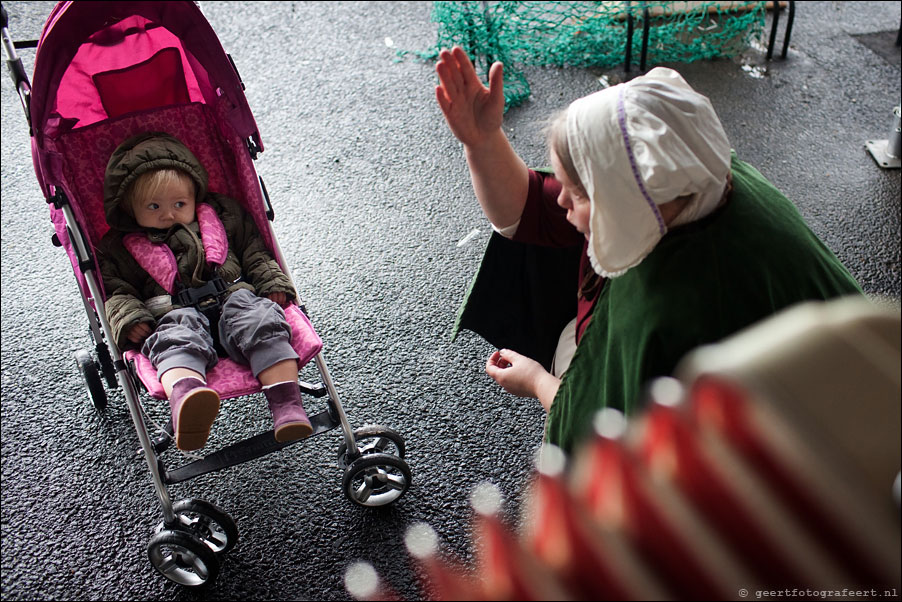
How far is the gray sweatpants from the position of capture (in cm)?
189

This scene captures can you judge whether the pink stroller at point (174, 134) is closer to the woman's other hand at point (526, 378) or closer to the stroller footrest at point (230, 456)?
the stroller footrest at point (230, 456)

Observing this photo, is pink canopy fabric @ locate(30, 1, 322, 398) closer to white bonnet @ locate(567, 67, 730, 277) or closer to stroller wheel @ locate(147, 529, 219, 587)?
stroller wheel @ locate(147, 529, 219, 587)

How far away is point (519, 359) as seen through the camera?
6.17ft

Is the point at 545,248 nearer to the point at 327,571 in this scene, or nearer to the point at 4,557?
the point at 327,571

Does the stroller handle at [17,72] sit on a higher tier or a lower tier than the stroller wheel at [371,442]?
higher

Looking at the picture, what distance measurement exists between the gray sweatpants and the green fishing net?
2197 millimetres

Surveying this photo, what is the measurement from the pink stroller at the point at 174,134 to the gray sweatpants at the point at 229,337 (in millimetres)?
43

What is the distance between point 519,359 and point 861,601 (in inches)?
63.7

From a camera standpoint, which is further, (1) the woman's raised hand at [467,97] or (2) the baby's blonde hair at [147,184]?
(2) the baby's blonde hair at [147,184]

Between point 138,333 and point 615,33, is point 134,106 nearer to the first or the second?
point 138,333

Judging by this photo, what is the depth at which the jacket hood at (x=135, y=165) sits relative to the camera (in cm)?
207

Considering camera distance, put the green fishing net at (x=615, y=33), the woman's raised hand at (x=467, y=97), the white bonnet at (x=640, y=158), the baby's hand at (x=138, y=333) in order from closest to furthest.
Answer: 1. the white bonnet at (x=640, y=158)
2. the woman's raised hand at (x=467, y=97)
3. the baby's hand at (x=138, y=333)
4. the green fishing net at (x=615, y=33)

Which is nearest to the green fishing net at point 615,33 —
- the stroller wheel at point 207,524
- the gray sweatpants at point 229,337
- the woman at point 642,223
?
the gray sweatpants at point 229,337

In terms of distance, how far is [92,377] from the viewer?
229cm
